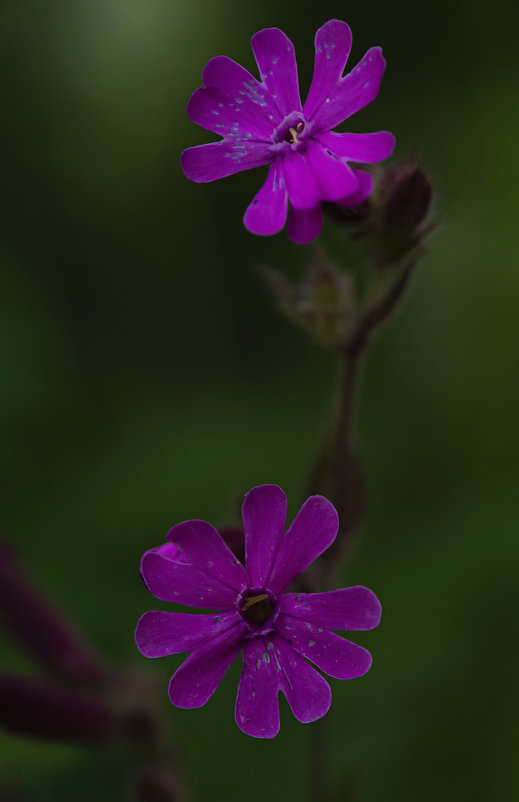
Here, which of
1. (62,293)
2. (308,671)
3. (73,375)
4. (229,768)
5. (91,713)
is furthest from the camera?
(62,293)

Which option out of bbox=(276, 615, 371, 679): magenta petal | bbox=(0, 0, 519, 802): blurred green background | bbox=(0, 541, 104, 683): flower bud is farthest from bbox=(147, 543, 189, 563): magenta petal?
bbox=(0, 0, 519, 802): blurred green background

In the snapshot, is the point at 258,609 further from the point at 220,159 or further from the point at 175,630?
the point at 220,159

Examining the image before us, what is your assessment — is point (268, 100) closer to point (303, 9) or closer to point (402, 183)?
point (402, 183)

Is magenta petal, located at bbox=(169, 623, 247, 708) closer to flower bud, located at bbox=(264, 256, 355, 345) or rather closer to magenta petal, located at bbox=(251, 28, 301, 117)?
flower bud, located at bbox=(264, 256, 355, 345)

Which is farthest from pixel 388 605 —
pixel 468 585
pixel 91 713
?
pixel 91 713

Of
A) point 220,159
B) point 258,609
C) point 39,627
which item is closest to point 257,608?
point 258,609

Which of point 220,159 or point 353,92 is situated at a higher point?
point 353,92

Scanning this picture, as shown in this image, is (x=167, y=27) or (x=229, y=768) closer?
(x=229, y=768)

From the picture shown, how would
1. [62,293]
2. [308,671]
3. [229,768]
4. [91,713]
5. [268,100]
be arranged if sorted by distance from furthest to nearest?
[62,293]
[229,768]
[91,713]
[268,100]
[308,671]
